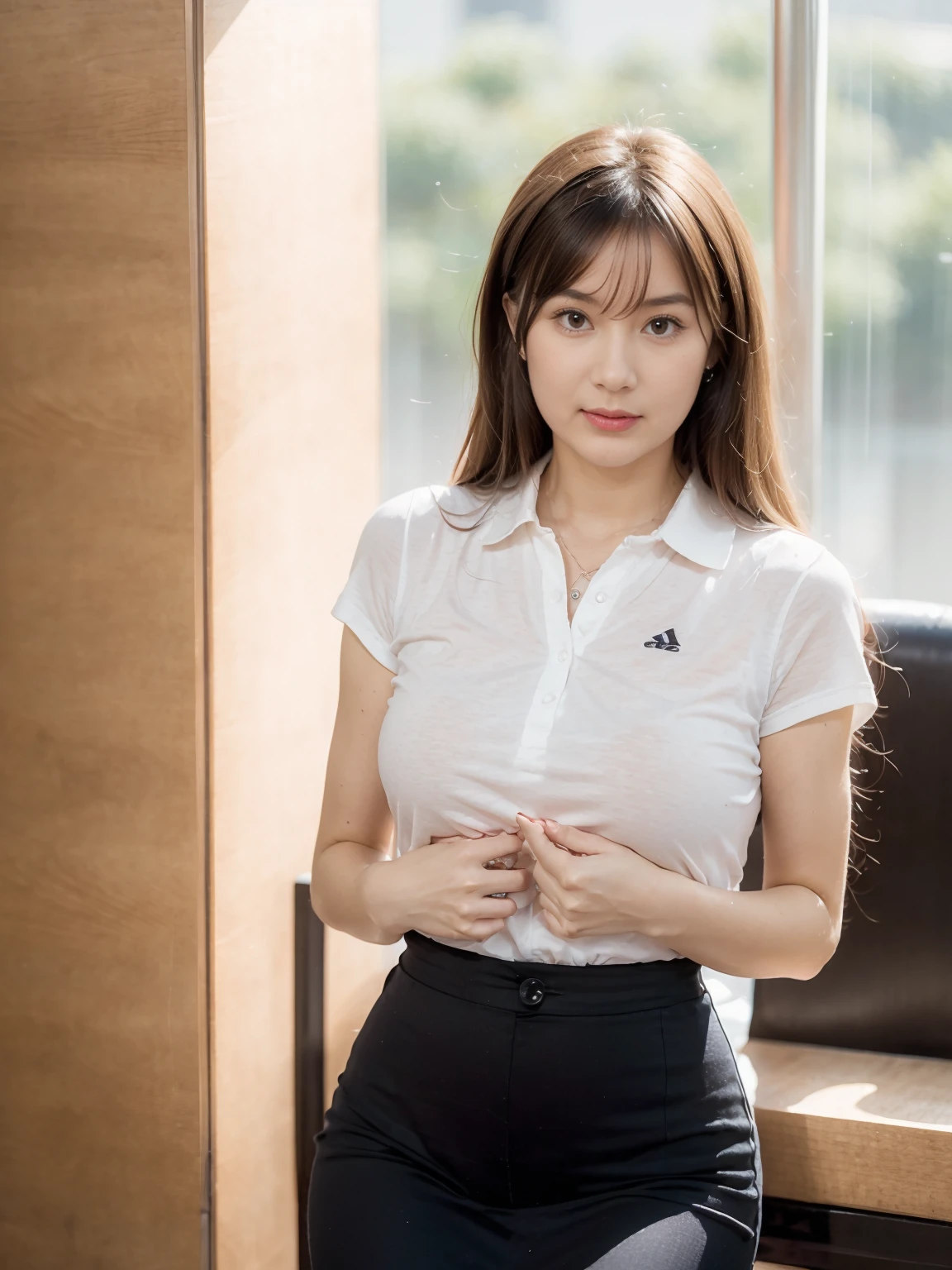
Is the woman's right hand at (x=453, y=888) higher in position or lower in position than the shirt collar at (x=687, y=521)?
lower

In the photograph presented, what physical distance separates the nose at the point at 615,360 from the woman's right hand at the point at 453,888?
481mm

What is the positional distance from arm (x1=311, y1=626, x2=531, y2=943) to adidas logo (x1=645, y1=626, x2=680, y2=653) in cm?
25

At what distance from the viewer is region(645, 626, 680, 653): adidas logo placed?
142cm

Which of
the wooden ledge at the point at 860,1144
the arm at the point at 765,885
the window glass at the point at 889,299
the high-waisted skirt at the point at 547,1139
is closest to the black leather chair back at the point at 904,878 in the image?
the wooden ledge at the point at 860,1144

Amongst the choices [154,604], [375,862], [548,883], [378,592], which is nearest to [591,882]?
[548,883]

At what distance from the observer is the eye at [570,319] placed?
1413mm

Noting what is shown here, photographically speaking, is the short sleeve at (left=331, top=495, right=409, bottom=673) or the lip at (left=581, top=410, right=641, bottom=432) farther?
the short sleeve at (left=331, top=495, right=409, bottom=673)

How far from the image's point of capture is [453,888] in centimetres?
138

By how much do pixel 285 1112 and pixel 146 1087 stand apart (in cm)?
26

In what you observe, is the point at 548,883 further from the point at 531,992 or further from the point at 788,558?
the point at 788,558

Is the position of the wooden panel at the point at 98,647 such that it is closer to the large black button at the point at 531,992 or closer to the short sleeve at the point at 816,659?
the large black button at the point at 531,992

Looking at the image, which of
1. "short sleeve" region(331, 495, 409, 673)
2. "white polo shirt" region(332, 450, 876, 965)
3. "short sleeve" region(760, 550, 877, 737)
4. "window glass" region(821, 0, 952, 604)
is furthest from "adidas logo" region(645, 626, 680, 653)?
"window glass" region(821, 0, 952, 604)

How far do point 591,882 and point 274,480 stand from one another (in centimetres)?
88

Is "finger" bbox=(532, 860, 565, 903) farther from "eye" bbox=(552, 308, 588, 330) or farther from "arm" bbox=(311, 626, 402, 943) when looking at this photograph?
"eye" bbox=(552, 308, 588, 330)
